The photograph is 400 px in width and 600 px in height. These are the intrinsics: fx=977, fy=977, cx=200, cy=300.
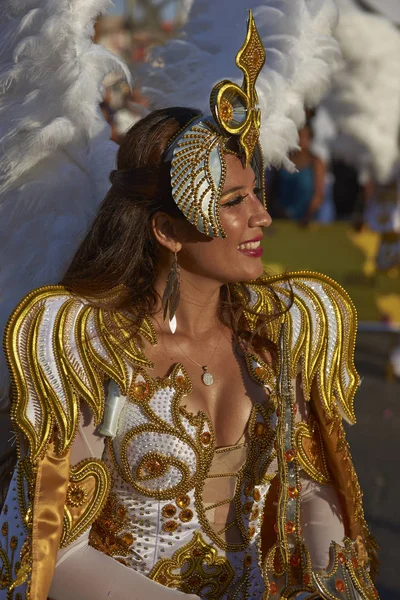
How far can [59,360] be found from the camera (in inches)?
85.9

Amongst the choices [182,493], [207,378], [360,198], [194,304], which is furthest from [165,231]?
[360,198]

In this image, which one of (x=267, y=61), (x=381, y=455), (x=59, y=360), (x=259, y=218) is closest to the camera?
(x=59, y=360)

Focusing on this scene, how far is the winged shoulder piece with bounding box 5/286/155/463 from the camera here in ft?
7.03

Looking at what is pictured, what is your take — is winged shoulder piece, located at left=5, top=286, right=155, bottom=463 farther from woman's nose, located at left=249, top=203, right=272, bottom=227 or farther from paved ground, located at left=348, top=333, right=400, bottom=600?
paved ground, located at left=348, top=333, right=400, bottom=600

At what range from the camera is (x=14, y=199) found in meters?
2.64

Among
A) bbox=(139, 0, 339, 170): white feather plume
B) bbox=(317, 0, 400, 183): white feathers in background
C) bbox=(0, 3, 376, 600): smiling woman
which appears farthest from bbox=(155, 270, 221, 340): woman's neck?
bbox=(317, 0, 400, 183): white feathers in background

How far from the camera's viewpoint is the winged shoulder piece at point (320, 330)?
2438 mm

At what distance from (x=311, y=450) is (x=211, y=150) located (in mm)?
784

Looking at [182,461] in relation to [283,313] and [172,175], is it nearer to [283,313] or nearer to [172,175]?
[283,313]

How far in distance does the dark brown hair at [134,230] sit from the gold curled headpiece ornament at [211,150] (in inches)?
2.4

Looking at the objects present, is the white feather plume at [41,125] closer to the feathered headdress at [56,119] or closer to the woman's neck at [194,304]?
the feathered headdress at [56,119]

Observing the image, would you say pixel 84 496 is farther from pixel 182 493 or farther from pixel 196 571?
pixel 196 571

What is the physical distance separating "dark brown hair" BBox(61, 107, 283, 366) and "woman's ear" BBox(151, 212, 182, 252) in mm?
17

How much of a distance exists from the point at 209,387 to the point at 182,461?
0.21 m
